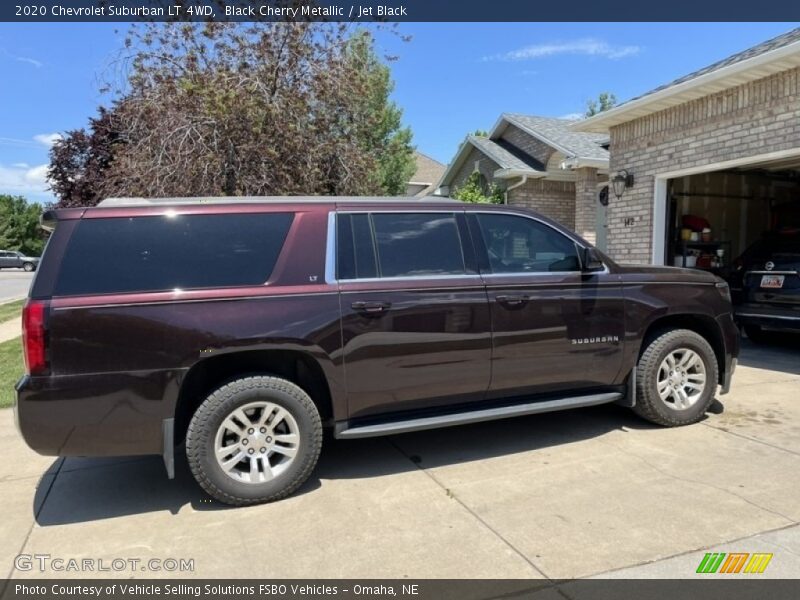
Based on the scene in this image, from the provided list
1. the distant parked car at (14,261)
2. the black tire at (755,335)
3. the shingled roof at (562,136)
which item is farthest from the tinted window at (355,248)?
the distant parked car at (14,261)

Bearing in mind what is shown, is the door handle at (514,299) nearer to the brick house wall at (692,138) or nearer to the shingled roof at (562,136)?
the brick house wall at (692,138)

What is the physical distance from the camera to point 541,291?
4.36 metres

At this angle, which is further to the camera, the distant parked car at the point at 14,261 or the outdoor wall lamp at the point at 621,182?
the distant parked car at the point at 14,261

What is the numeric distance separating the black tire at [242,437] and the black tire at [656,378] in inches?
107

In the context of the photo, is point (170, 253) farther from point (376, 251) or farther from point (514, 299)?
point (514, 299)

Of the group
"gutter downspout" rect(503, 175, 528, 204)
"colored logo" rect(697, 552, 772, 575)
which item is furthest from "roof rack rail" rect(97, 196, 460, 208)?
"gutter downspout" rect(503, 175, 528, 204)

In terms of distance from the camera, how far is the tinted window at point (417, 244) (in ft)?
13.3

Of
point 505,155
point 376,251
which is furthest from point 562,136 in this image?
point 376,251

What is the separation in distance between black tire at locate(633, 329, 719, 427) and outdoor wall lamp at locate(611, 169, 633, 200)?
5608 mm

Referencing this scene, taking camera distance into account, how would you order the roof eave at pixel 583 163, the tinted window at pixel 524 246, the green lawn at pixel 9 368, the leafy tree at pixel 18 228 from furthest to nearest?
the leafy tree at pixel 18 228 < the roof eave at pixel 583 163 < the green lawn at pixel 9 368 < the tinted window at pixel 524 246

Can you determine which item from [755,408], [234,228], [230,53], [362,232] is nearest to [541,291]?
[362,232]

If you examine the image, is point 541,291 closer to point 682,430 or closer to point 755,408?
point 682,430

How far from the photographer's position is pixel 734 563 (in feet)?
9.53

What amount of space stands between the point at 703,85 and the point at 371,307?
6.85 meters
